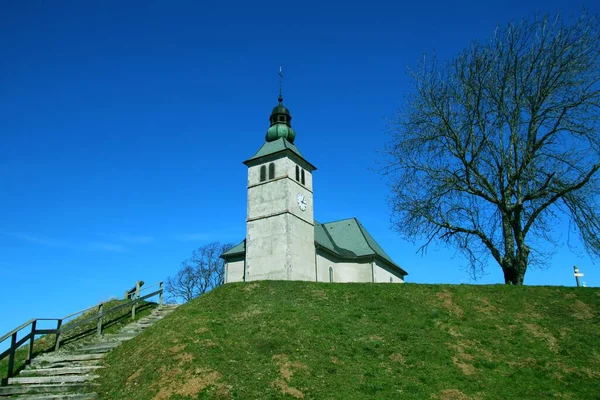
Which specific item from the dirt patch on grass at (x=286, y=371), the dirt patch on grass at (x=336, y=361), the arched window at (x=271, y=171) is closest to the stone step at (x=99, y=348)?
the dirt patch on grass at (x=286, y=371)

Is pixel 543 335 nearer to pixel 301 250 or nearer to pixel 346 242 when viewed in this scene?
pixel 301 250

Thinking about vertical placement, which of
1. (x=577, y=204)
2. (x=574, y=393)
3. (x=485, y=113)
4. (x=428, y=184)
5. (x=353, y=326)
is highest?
(x=485, y=113)

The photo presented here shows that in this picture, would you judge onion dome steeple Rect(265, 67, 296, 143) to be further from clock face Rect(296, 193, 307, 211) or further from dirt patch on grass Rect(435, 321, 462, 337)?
dirt patch on grass Rect(435, 321, 462, 337)

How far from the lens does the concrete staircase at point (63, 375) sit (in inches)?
→ 530

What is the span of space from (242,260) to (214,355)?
2366cm

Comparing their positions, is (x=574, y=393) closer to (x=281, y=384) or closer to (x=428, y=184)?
(x=281, y=384)

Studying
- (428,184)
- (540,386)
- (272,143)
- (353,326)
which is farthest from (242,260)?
(540,386)

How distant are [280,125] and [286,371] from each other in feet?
99.8

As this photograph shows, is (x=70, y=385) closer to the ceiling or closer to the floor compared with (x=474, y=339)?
closer to the floor

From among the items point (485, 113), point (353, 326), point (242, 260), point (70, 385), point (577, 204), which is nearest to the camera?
point (70, 385)

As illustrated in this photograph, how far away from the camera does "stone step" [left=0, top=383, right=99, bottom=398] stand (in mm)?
13594

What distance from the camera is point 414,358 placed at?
14.3m

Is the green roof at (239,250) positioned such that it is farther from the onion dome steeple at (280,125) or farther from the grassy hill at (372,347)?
the grassy hill at (372,347)

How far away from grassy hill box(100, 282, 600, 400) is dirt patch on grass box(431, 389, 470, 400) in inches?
2.2
